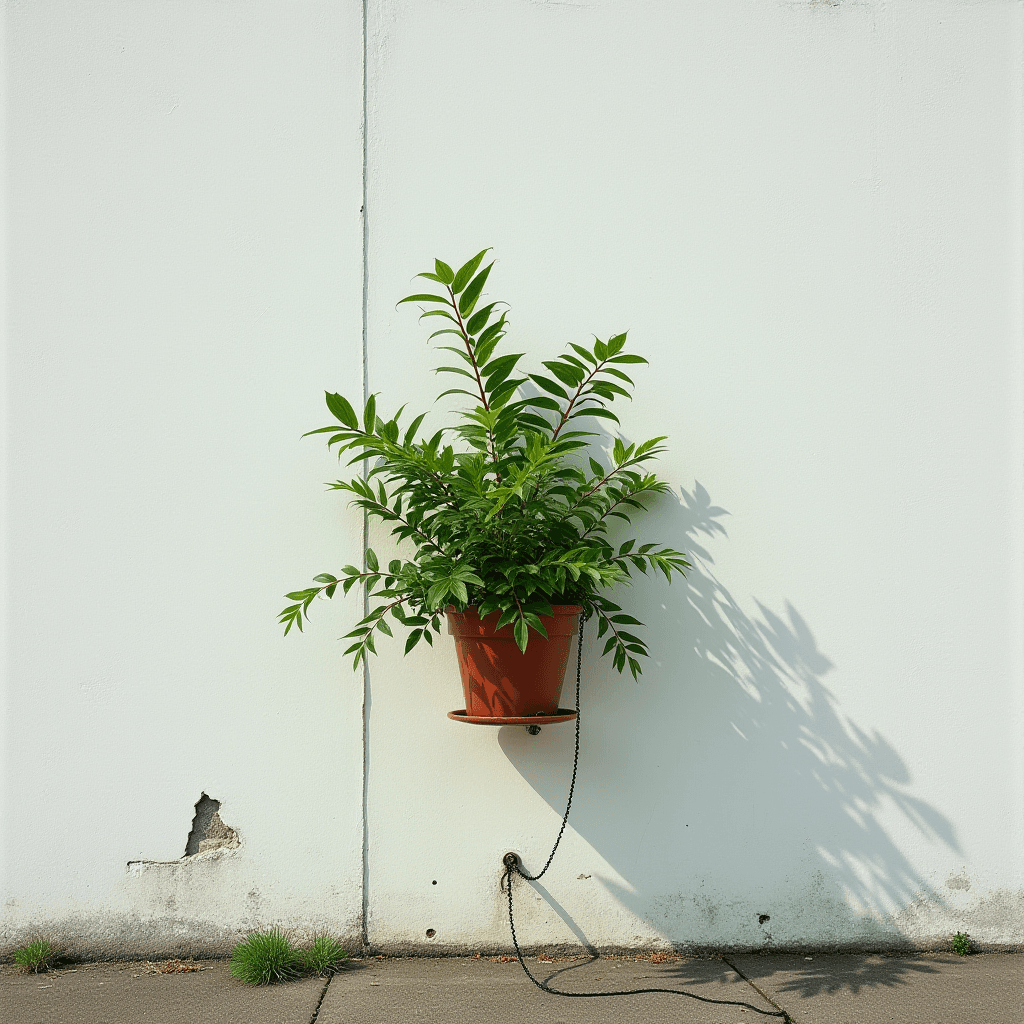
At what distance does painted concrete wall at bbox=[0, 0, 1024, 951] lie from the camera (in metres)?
2.48

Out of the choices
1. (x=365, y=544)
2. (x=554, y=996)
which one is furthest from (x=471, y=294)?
(x=554, y=996)

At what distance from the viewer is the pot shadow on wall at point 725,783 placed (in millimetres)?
2496

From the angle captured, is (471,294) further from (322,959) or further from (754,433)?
(322,959)

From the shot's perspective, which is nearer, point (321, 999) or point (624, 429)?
point (321, 999)

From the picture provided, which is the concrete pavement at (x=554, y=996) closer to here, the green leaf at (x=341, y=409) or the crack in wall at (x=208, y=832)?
the crack in wall at (x=208, y=832)

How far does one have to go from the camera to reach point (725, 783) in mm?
2535

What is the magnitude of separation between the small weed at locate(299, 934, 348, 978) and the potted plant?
0.81 metres

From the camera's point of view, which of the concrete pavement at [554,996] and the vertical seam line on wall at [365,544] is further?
the vertical seam line on wall at [365,544]

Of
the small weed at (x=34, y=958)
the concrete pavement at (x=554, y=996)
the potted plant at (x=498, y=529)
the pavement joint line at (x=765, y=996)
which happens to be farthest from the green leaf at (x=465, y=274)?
the small weed at (x=34, y=958)

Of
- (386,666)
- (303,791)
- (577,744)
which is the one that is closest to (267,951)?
(303,791)

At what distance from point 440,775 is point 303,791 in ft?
1.33

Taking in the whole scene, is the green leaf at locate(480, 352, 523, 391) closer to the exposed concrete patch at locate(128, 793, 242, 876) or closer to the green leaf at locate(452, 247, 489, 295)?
the green leaf at locate(452, 247, 489, 295)

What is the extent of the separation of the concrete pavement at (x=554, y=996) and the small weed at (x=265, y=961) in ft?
0.12

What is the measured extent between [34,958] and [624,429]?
227 centimetres
